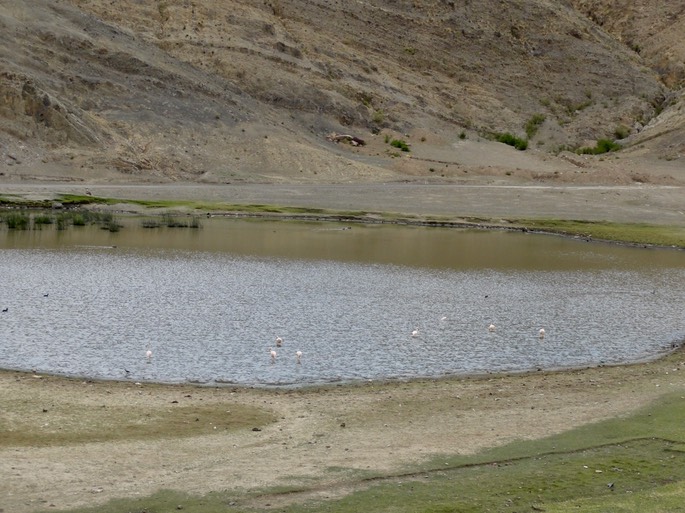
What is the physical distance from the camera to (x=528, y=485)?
12.8 meters

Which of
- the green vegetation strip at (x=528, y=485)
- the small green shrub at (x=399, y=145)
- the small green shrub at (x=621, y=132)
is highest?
the small green shrub at (x=621, y=132)

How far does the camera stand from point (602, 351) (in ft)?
76.0

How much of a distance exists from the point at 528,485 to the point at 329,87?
3186 inches

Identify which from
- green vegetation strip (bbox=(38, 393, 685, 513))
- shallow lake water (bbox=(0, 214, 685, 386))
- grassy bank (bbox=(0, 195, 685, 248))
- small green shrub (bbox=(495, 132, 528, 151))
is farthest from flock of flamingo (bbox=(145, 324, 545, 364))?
small green shrub (bbox=(495, 132, 528, 151))

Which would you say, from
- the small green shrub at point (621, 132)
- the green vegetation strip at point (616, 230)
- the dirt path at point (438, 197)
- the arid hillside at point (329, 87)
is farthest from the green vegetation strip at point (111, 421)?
the small green shrub at point (621, 132)

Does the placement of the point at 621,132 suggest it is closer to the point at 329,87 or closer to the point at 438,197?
the point at 329,87

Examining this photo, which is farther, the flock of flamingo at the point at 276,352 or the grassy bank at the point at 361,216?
the grassy bank at the point at 361,216

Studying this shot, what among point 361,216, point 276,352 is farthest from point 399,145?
point 276,352

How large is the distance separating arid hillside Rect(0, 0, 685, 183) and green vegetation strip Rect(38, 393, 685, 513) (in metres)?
56.5

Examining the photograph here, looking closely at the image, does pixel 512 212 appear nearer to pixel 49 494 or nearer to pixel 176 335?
pixel 176 335

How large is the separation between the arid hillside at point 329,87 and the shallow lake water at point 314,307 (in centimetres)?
2908

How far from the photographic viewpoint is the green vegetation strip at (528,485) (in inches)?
467

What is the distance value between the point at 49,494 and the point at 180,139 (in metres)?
65.0

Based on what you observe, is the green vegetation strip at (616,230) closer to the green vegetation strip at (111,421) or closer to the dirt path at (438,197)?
the dirt path at (438,197)
